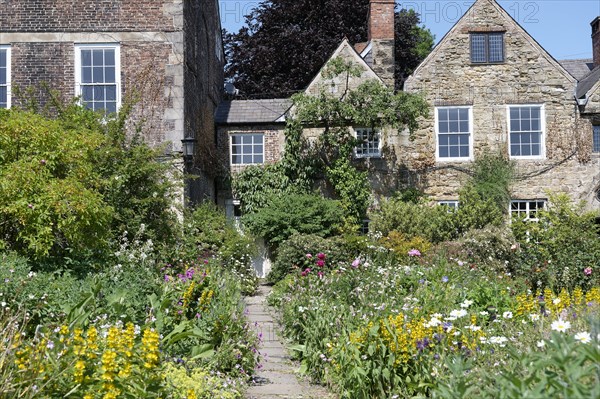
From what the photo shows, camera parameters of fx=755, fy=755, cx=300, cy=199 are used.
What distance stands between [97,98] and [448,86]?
1018 centimetres

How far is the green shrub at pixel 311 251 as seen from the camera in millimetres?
17172

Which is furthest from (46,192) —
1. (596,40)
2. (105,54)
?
(596,40)

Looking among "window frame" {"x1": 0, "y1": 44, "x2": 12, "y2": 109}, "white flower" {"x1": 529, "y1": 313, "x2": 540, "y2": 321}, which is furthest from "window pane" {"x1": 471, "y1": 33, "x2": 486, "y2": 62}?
"white flower" {"x1": 529, "y1": 313, "x2": 540, "y2": 321}

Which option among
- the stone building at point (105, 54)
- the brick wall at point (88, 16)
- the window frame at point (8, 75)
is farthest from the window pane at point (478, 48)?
the window frame at point (8, 75)

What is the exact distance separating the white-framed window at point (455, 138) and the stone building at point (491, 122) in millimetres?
29

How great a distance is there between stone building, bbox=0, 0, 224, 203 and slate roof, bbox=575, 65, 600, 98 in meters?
11.9

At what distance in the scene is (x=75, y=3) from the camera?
681 inches

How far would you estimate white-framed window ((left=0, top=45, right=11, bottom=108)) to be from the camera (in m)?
17.4

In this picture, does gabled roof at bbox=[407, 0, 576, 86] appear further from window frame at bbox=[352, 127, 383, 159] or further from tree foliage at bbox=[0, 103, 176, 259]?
tree foliage at bbox=[0, 103, 176, 259]

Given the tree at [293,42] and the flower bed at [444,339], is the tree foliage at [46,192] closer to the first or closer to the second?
the flower bed at [444,339]

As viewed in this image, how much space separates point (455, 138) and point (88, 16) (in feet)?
35.2

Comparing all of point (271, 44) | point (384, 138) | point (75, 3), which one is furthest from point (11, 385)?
point (271, 44)

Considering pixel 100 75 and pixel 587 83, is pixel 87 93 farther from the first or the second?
pixel 587 83

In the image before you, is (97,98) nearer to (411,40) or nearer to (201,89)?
(201,89)
